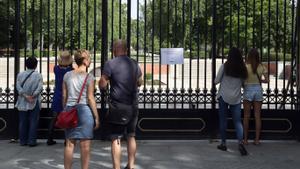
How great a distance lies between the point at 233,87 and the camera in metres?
8.26

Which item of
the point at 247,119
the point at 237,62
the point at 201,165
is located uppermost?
the point at 237,62

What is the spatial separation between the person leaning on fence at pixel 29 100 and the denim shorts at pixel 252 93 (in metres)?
3.58

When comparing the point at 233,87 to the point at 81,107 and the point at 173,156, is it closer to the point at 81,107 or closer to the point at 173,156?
the point at 173,156

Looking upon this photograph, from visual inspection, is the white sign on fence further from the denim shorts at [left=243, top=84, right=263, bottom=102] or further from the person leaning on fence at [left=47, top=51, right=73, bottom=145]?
the person leaning on fence at [left=47, top=51, right=73, bottom=145]

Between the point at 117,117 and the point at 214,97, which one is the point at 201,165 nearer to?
the point at 117,117

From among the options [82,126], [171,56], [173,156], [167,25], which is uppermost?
[167,25]

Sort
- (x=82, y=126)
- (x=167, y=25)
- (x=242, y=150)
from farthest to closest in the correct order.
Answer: (x=167, y=25)
(x=242, y=150)
(x=82, y=126)

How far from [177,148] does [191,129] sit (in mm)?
891

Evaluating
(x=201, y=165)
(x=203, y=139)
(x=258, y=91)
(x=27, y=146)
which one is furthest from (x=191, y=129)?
(x=27, y=146)

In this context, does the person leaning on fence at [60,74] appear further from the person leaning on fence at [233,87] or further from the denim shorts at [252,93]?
the denim shorts at [252,93]

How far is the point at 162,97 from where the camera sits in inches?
382

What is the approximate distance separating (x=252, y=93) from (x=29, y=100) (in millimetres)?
3869

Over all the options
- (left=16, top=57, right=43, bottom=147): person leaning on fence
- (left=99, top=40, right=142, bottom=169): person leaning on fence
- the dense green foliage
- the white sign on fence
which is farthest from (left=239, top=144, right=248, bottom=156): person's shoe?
(left=16, top=57, right=43, bottom=147): person leaning on fence

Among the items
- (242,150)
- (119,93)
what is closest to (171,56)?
(242,150)
